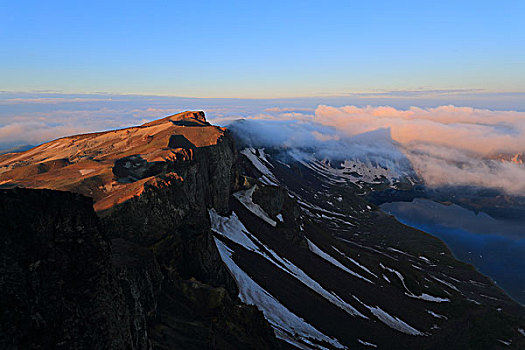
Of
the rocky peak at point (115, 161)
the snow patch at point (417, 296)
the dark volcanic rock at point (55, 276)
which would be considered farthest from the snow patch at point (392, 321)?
the dark volcanic rock at point (55, 276)

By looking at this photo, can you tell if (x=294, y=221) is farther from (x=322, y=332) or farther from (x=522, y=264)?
(x=522, y=264)

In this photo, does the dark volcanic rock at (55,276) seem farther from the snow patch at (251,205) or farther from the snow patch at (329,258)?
the snow patch at (329,258)

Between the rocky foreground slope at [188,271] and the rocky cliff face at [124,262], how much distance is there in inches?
3.4

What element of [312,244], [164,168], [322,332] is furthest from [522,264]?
[164,168]

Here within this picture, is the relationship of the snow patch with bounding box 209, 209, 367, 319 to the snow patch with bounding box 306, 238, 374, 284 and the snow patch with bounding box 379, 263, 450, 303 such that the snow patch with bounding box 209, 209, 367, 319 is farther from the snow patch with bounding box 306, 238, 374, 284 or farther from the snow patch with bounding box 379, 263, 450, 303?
the snow patch with bounding box 379, 263, 450, 303

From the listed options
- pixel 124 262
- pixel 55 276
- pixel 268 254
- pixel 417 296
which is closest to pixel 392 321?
pixel 268 254

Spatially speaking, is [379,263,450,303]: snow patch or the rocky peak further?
[379,263,450,303]: snow patch

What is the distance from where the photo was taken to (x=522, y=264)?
18800 cm

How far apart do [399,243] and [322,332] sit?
152 m

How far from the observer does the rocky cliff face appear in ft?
43.4

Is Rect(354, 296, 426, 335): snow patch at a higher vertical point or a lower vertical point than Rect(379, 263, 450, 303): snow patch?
higher

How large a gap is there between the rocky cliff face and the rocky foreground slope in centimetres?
9

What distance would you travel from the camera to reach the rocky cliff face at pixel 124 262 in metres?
13.2

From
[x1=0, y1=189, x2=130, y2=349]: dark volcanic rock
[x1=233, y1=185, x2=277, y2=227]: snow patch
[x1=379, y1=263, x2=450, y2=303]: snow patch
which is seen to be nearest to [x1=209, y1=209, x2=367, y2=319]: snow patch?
[x1=233, y1=185, x2=277, y2=227]: snow patch
